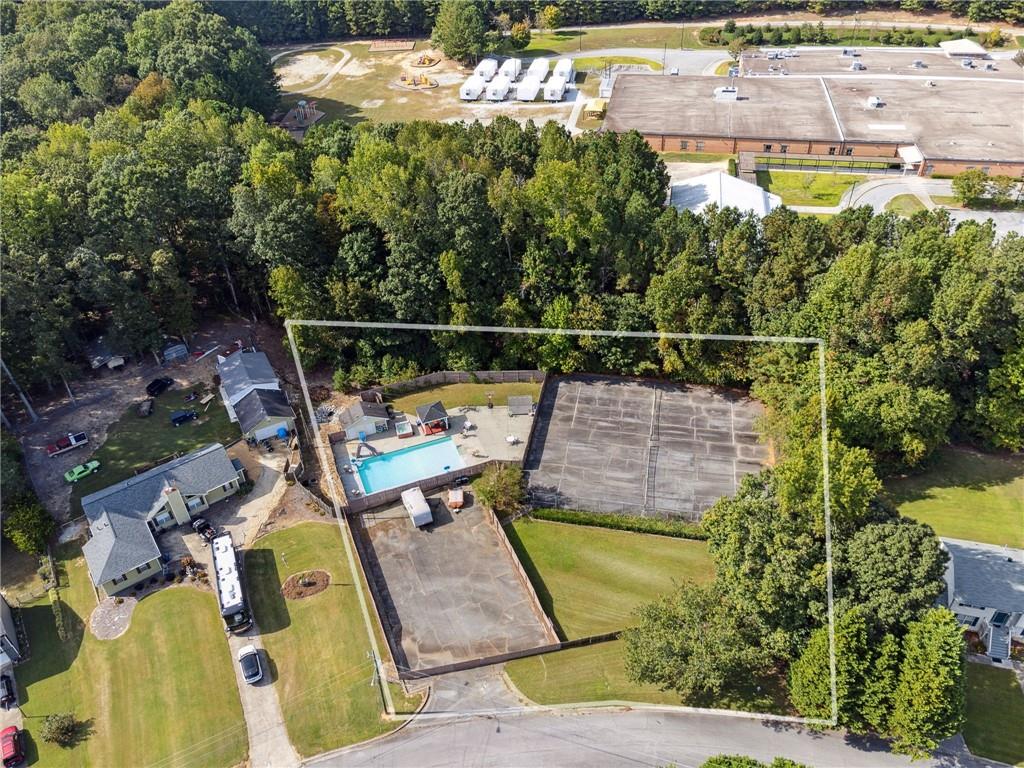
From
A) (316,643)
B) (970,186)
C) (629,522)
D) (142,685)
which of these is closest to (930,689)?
(629,522)

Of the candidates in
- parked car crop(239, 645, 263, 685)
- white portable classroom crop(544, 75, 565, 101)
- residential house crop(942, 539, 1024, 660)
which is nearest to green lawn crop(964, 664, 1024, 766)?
residential house crop(942, 539, 1024, 660)

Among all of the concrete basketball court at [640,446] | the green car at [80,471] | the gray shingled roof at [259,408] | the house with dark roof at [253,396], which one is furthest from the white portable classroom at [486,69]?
the green car at [80,471]

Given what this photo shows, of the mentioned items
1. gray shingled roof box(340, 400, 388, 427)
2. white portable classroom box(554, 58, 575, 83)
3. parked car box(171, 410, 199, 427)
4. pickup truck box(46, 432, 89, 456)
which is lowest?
gray shingled roof box(340, 400, 388, 427)

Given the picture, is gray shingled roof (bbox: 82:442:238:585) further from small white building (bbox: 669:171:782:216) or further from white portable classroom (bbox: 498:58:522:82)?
white portable classroom (bbox: 498:58:522:82)

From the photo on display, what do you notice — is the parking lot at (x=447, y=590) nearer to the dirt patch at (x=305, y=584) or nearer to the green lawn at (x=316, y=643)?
the green lawn at (x=316, y=643)

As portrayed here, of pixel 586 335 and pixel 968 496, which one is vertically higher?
pixel 586 335

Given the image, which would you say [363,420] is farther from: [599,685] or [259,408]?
[599,685]

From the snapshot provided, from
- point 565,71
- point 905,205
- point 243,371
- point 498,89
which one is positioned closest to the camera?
point 243,371
